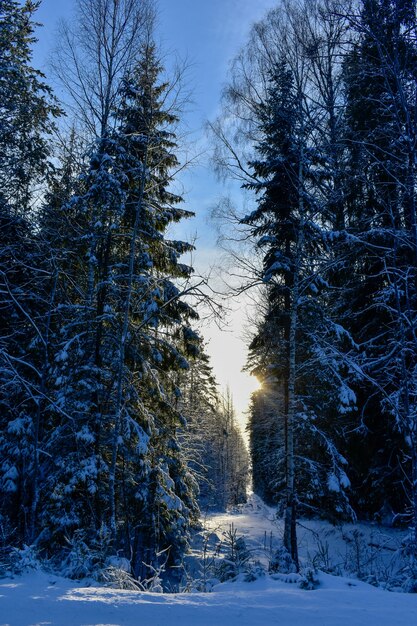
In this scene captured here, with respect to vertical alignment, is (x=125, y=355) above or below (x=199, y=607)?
above

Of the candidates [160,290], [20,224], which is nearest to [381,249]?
[160,290]

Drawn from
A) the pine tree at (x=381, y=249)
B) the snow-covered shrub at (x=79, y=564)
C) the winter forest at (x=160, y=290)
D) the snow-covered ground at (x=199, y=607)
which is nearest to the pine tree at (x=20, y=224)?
the winter forest at (x=160, y=290)

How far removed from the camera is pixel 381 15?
23.7 feet

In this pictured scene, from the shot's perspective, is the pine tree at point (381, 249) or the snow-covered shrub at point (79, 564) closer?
the snow-covered shrub at point (79, 564)

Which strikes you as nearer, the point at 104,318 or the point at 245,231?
the point at 104,318

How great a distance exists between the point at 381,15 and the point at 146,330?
28.0 feet

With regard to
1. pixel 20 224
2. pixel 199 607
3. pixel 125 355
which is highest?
pixel 20 224

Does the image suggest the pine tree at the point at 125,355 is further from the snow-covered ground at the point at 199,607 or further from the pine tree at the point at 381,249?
the pine tree at the point at 381,249

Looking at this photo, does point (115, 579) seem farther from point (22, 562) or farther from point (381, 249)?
point (381, 249)

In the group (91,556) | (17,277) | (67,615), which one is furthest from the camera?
(17,277)

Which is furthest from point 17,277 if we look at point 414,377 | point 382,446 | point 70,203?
point 382,446

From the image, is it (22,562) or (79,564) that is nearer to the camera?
(22,562)

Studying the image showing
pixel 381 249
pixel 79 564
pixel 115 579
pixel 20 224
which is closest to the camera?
pixel 115 579

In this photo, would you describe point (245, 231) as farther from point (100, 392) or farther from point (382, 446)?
point (382, 446)
